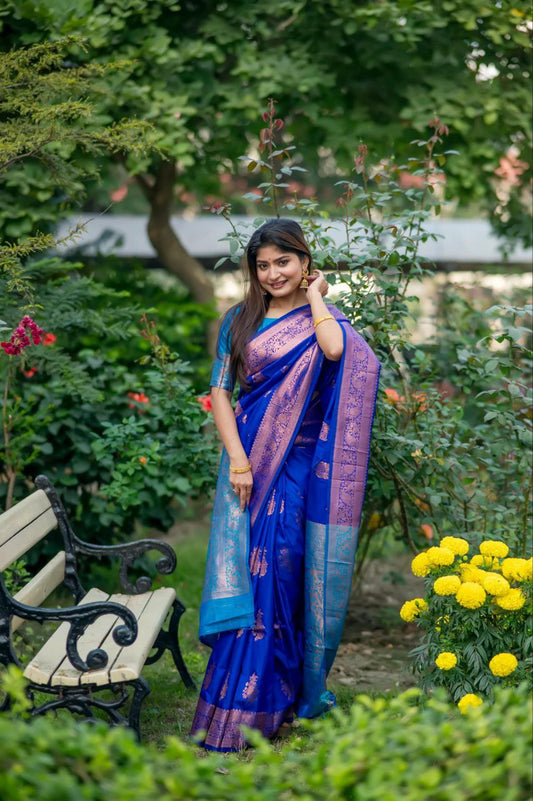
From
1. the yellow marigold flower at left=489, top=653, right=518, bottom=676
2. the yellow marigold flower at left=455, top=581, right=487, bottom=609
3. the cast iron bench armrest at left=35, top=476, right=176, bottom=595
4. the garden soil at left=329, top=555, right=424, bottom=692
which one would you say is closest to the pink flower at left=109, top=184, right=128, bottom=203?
the garden soil at left=329, top=555, right=424, bottom=692

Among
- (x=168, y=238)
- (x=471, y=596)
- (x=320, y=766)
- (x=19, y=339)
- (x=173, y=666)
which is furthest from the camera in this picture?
(x=168, y=238)

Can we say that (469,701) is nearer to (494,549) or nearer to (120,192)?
(494,549)

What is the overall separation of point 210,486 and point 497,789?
2906mm

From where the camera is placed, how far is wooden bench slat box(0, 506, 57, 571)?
3213 mm

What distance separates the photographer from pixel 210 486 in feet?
15.1

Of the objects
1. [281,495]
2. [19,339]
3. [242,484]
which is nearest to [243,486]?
[242,484]

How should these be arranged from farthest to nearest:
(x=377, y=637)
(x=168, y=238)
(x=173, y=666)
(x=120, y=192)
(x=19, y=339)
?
(x=120, y=192) < (x=168, y=238) < (x=377, y=637) < (x=173, y=666) < (x=19, y=339)

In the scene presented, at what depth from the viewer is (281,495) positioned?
11.3 feet

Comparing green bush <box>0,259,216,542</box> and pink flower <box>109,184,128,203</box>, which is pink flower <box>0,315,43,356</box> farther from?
pink flower <box>109,184,128,203</box>

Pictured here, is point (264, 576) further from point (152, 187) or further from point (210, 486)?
point (152, 187)

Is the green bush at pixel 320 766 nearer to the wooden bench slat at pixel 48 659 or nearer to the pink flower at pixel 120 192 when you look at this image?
the wooden bench slat at pixel 48 659

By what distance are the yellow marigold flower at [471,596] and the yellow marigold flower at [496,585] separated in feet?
0.08

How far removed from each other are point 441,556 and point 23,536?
5.12ft

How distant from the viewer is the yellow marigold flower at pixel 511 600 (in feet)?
10.3
